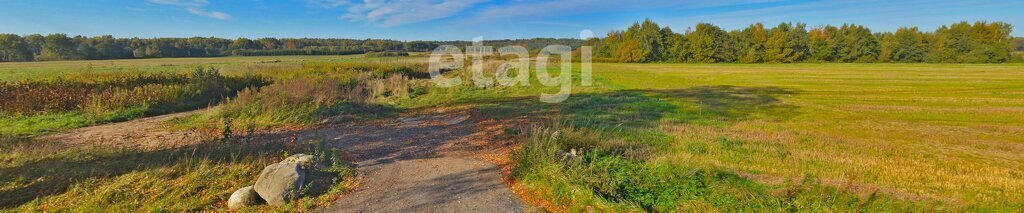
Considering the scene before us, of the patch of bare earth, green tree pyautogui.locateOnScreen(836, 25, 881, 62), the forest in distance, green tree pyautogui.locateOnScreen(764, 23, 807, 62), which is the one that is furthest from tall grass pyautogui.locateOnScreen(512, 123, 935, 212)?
green tree pyautogui.locateOnScreen(836, 25, 881, 62)

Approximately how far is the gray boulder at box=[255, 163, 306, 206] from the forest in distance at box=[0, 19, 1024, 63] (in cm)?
4323

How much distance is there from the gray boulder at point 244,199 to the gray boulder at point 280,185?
0.06 meters

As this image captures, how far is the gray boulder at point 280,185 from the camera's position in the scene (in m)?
5.10

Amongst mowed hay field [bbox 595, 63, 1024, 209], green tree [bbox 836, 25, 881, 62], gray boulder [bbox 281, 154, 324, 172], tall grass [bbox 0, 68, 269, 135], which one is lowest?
mowed hay field [bbox 595, 63, 1024, 209]

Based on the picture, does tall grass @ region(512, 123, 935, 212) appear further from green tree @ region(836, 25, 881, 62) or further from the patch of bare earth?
green tree @ region(836, 25, 881, 62)

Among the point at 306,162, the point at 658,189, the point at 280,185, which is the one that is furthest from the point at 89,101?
the point at 658,189

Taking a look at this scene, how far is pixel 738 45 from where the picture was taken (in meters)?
62.7

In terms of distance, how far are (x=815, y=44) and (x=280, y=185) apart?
68.7 metres

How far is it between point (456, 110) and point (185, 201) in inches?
356

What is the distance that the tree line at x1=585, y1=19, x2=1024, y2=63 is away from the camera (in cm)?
5300

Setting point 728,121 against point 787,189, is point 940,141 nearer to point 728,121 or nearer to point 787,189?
point 728,121

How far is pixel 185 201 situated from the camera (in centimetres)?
506

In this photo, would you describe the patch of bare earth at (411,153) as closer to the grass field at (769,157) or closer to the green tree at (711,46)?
the grass field at (769,157)

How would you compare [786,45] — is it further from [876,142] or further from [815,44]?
[876,142]
